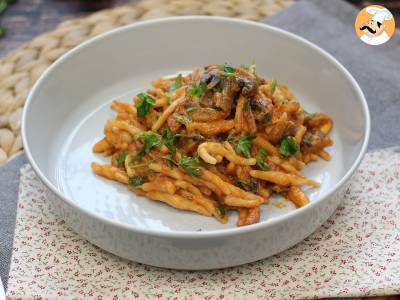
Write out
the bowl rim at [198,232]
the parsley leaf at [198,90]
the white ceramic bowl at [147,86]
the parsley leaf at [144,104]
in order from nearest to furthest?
the bowl rim at [198,232] < the white ceramic bowl at [147,86] < the parsley leaf at [198,90] < the parsley leaf at [144,104]

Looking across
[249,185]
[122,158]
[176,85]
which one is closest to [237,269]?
[249,185]

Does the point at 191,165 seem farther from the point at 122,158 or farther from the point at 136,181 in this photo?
the point at 122,158

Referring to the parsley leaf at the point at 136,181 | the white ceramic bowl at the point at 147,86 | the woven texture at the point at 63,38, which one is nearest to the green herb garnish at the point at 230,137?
the white ceramic bowl at the point at 147,86

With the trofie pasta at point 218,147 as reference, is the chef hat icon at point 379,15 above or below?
above

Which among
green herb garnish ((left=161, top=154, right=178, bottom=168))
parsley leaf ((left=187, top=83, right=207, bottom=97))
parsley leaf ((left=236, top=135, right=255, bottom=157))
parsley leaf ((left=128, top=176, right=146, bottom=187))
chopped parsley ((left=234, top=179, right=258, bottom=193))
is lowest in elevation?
parsley leaf ((left=128, top=176, right=146, bottom=187))

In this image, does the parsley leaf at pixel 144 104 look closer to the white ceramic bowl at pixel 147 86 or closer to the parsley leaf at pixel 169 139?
the parsley leaf at pixel 169 139

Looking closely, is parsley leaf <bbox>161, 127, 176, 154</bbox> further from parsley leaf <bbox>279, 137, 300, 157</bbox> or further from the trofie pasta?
parsley leaf <bbox>279, 137, 300, 157</bbox>

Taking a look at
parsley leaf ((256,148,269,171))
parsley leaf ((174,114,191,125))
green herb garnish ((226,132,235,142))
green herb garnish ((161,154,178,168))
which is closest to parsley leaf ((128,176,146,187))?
green herb garnish ((161,154,178,168))
